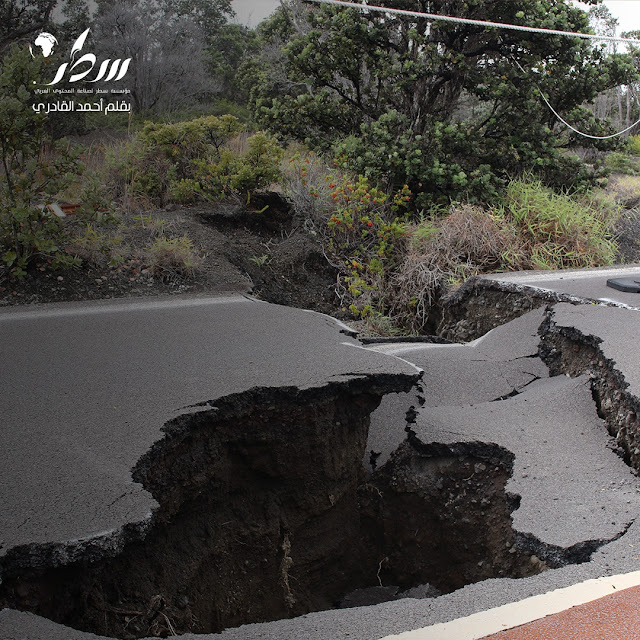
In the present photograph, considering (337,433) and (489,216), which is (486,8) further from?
(337,433)

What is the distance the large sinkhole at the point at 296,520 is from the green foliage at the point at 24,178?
11.7ft

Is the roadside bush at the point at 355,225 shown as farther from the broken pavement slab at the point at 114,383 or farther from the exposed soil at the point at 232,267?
the broken pavement slab at the point at 114,383

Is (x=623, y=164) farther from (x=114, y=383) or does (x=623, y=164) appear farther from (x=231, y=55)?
(x=114, y=383)

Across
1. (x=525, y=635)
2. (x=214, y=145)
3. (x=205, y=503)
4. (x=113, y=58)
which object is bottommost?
(x=205, y=503)

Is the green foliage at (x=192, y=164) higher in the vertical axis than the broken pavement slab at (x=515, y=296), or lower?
higher

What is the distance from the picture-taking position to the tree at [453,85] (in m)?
9.74

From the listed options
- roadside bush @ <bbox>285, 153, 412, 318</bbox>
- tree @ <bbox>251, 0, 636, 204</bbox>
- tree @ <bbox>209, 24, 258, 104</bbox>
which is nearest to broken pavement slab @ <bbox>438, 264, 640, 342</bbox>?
roadside bush @ <bbox>285, 153, 412, 318</bbox>

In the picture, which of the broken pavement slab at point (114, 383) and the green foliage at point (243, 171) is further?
the green foliage at point (243, 171)

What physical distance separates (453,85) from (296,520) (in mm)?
8391

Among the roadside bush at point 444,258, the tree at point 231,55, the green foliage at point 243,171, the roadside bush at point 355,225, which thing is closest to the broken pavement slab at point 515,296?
the roadside bush at point 444,258

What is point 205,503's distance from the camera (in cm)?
371

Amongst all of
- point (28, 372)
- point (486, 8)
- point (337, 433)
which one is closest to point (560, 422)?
point (337, 433)

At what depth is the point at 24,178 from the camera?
21.1 feet

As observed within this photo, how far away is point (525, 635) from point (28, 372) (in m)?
3.32
